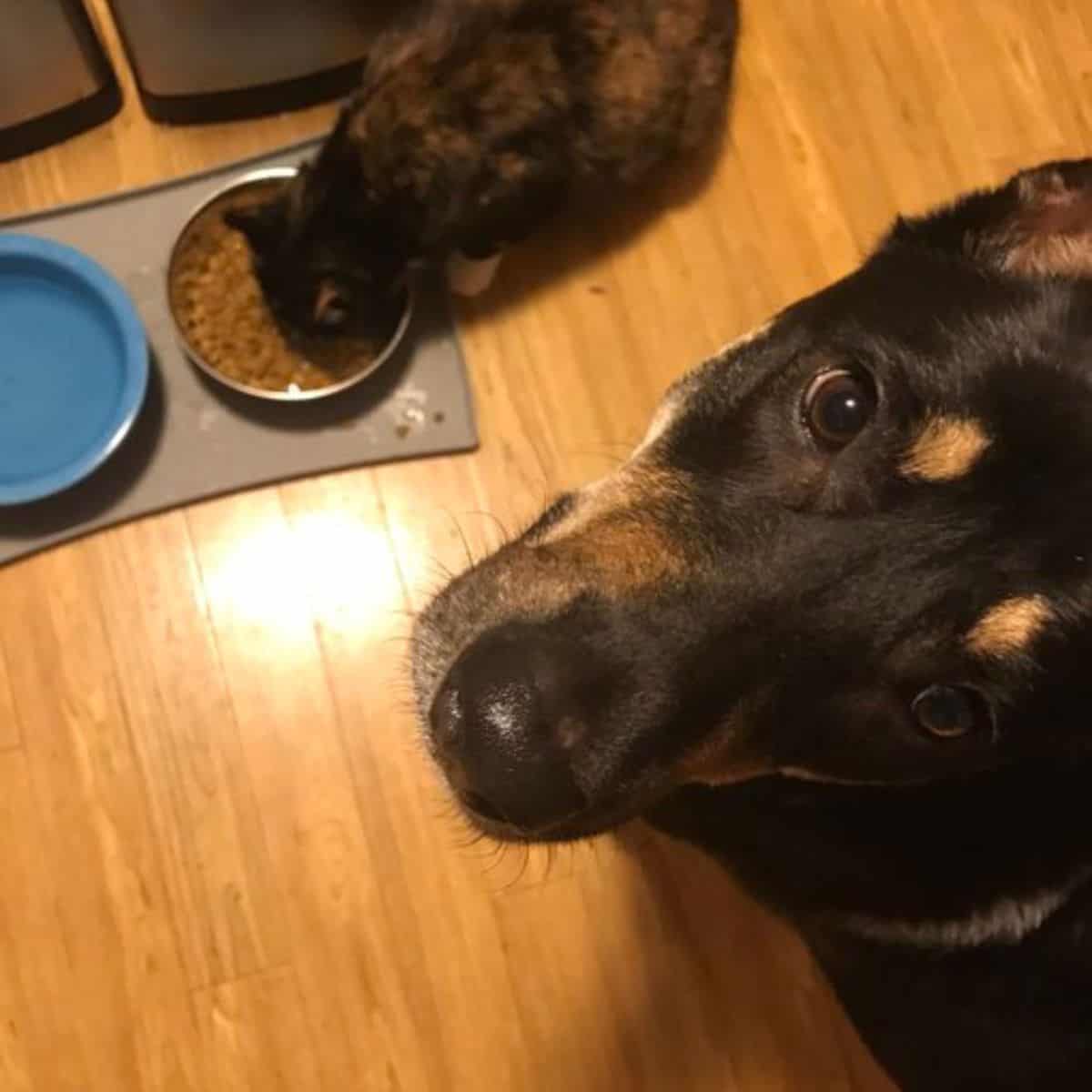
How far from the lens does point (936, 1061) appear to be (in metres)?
1.77

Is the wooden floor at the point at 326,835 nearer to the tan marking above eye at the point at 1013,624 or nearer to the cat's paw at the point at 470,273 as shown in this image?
the cat's paw at the point at 470,273

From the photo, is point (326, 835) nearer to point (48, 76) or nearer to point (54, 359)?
point (54, 359)

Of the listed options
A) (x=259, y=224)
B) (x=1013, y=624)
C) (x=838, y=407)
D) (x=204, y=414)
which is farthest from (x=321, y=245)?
(x=1013, y=624)

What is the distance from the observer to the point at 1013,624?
1374 millimetres

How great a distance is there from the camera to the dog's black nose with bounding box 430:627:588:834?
1.34m

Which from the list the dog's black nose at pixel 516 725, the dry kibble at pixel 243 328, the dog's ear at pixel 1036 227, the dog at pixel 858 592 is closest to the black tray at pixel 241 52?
the dry kibble at pixel 243 328

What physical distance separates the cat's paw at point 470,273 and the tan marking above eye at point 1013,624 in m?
1.27

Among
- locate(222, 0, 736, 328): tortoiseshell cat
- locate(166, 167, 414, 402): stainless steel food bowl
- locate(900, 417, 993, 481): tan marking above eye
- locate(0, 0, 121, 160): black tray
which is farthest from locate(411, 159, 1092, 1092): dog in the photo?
locate(0, 0, 121, 160): black tray

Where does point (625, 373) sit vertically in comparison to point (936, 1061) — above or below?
above

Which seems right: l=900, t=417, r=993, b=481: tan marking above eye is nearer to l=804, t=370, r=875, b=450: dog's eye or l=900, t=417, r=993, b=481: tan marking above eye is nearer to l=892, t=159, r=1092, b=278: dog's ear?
l=804, t=370, r=875, b=450: dog's eye

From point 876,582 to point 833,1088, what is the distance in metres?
1.29

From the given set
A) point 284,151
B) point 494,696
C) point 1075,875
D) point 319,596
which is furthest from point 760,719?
point 284,151

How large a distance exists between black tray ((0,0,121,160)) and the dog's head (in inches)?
51.8

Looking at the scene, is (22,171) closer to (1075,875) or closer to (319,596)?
(319,596)
